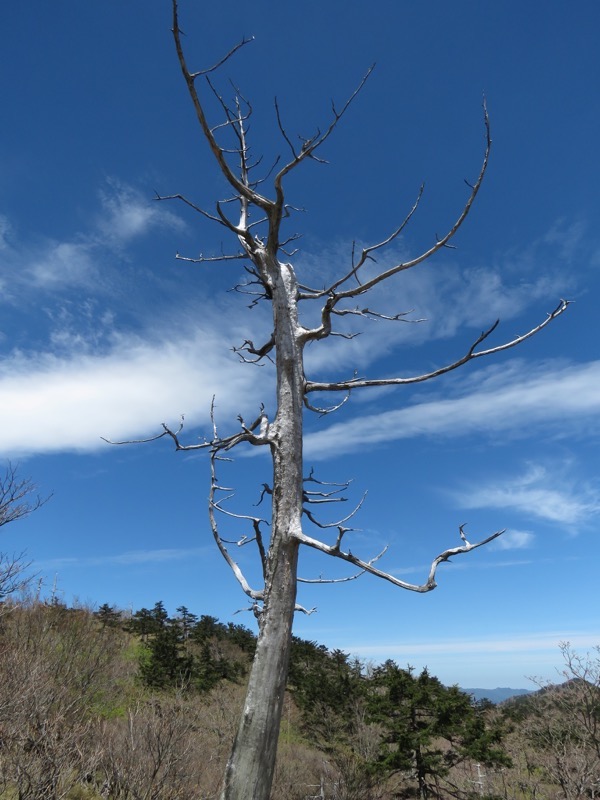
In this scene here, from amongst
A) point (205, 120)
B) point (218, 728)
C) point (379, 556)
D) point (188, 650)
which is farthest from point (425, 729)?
point (205, 120)

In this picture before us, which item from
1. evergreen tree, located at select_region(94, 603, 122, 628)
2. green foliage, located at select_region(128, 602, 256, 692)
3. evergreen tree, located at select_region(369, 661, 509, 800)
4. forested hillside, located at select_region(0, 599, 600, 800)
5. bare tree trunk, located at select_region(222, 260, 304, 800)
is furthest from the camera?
evergreen tree, located at select_region(94, 603, 122, 628)

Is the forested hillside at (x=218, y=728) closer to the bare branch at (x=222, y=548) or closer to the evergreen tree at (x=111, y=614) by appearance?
the evergreen tree at (x=111, y=614)

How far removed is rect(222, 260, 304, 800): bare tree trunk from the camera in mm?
2605

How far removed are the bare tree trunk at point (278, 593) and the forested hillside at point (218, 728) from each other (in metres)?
5.92

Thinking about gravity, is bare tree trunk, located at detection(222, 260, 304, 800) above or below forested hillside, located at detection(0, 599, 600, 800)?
above

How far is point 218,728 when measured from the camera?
62.2ft

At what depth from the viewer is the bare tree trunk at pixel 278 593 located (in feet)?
8.55

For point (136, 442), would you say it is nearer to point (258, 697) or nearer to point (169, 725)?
point (258, 697)

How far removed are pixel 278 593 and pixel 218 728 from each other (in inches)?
772

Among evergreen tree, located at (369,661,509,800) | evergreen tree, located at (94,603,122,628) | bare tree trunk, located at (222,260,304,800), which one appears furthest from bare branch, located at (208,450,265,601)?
evergreen tree, located at (94,603,122,628)

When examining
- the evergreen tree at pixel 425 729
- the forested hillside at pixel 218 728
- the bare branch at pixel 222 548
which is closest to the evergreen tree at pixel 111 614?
the forested hillside at pixel 218 728

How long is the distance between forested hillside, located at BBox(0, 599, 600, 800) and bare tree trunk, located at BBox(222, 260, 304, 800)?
5924mm

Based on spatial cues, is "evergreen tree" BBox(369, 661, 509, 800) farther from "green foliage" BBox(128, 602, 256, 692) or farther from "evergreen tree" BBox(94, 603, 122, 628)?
"evergreen tree" BBox(94, 603, 122, 628)

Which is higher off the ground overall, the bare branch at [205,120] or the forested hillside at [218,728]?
the bare branch at [205,120]
